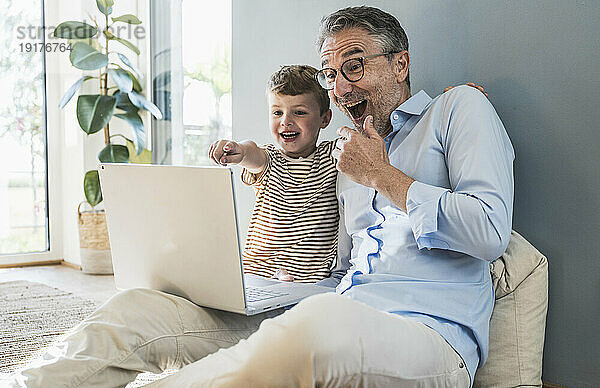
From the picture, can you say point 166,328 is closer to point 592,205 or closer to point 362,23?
point 362,23

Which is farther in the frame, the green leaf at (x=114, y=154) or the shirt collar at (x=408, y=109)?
the green leaf at (x=114, y=154)

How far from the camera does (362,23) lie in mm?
1494

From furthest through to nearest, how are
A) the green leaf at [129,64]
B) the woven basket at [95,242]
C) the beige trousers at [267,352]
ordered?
1. the woven basket at [95,242]
2. the green leaf at [129,64]
3. the beige trousers at [267,352]

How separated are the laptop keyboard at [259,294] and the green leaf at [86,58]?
252 centimetres

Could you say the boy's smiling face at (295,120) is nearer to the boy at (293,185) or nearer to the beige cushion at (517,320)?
the boy at (293,185)

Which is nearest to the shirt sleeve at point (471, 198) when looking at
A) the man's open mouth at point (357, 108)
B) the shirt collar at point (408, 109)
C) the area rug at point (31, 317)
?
the shirt collar at point (408, 109)

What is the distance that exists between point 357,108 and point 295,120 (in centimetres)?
35

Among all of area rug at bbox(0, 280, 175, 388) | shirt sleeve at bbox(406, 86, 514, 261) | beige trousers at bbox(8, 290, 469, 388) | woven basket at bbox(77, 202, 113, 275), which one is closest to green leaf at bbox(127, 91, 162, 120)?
woven basket at bbox(77, 202, 113, 275)

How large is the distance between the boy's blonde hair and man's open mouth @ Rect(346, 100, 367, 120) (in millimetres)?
340

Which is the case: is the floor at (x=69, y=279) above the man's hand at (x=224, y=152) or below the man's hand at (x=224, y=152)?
below

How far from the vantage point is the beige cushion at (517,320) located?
1385mm

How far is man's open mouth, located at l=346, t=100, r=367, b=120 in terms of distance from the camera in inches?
59.9

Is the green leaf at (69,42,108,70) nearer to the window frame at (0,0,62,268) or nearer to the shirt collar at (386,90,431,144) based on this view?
the window frame at (0,0,62,268)

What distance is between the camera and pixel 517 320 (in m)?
1.40
